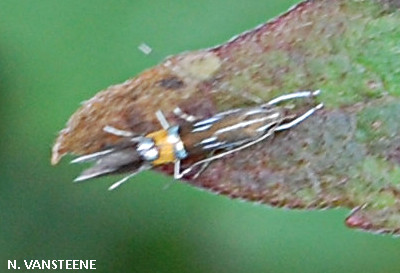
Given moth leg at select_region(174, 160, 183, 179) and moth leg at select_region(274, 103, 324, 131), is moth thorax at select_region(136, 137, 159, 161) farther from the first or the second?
moth leg at select_region(274, 103, 324, 131)

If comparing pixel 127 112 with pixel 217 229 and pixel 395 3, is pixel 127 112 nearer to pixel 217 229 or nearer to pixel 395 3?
pixel 217 229

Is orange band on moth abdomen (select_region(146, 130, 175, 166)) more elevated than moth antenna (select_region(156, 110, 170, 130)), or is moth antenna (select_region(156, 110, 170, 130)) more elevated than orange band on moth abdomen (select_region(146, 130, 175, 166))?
moth antenna (select_region(156, 110, 170, 130))

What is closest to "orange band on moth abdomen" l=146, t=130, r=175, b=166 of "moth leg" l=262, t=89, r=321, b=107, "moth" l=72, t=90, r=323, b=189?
"moth" l=72, t=90, r=323, b=189

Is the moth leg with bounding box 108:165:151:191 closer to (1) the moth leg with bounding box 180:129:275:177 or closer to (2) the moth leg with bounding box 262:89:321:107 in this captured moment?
(1) the moth leg with bounding box 180:129:275:177

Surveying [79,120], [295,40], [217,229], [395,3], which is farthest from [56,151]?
[395,3]

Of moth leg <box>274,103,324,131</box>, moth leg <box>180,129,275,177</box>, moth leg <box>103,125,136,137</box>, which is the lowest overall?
moth leg <box>180,129,275,177</box>

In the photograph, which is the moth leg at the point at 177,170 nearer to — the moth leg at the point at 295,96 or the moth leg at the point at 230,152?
the moth leg at the point at 230,152

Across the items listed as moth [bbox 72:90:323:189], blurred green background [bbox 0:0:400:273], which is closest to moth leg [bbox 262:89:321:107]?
moth [bbox 72:90:323:189]
